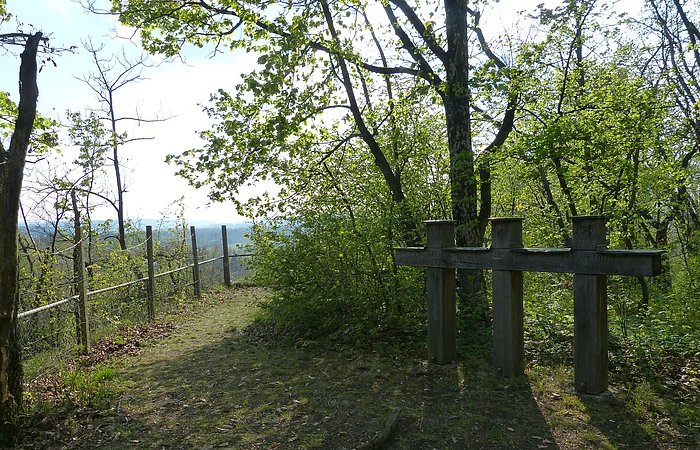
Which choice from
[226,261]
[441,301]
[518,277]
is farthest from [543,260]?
[226,261]

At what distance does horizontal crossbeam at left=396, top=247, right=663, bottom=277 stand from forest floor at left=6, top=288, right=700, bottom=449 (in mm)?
1167

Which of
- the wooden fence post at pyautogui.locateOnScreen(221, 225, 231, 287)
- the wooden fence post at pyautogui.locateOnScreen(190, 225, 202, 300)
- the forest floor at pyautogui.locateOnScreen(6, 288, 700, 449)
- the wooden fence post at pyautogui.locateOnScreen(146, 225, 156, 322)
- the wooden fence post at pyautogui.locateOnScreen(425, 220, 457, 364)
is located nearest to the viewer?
the forest floor at pyautogui.locateOnScreen(6, 288, 700, 449)

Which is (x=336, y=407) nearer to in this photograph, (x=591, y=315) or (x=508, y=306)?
(x=508, y=306)

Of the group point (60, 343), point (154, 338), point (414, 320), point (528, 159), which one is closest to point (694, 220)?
point (528, 159)

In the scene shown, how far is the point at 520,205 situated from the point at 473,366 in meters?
8.37

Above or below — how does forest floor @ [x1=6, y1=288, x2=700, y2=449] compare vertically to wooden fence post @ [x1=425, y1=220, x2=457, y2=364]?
below

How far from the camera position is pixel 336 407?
4.72m

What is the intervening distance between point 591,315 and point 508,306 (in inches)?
31.0

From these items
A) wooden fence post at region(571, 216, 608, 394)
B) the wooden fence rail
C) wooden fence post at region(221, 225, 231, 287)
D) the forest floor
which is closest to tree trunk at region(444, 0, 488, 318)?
the forest floor

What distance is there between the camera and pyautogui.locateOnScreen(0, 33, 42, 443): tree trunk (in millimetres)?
4070

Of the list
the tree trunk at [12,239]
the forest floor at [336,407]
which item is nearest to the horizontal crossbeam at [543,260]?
the forest floor at [336,407]

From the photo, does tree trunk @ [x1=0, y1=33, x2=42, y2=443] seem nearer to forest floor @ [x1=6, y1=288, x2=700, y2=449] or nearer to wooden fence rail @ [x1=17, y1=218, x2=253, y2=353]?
forest floor @ [x1=6, y1=288, x2=700, y2=449]

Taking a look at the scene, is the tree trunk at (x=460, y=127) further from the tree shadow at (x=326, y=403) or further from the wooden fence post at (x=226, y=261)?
the wooden fence post at (x=226, y=261)

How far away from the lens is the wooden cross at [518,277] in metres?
4.19
